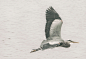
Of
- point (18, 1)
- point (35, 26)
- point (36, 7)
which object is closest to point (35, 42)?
point (35, 26)

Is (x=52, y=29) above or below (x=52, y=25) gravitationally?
below

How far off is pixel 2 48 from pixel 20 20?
700cm

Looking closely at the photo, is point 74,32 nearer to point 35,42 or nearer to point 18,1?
point 35,42

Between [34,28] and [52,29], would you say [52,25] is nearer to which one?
[52,29]

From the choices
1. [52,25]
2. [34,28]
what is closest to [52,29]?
[52,25]

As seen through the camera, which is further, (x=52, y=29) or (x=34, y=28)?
(x=34, y=28)

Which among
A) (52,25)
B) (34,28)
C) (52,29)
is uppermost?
(52,25)

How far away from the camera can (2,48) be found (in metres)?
15.3

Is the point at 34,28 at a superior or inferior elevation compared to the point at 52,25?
inferior

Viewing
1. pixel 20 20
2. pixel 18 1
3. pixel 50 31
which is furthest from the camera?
pixel 18 1

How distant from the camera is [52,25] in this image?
9.72 m

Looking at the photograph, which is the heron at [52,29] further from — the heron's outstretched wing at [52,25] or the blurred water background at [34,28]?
the blurred water background at [34,28]

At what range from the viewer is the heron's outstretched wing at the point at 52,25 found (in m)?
9.70

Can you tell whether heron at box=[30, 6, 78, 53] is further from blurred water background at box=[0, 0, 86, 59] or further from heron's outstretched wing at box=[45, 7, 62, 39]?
blurred water background at box=[0, 0, 86, 59]
